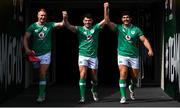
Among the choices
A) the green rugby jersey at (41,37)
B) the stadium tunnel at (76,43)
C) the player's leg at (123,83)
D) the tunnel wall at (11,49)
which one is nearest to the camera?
the tunnel wall at (11,49)

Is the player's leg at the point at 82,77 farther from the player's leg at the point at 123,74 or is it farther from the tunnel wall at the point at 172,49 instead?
the tunnel wall at the point at 172,49

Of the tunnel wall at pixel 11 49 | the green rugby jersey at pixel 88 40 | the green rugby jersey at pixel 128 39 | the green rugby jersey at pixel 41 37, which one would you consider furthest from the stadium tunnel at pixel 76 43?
the green rugby jersey at pixel 88 40

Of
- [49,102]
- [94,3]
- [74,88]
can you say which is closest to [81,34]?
[49,102]

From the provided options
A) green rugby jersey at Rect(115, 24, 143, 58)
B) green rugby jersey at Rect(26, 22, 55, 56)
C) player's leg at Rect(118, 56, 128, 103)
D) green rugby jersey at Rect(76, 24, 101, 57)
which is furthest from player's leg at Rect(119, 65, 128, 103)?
green rugby jersey at Rect(26, 22, 55, 56)

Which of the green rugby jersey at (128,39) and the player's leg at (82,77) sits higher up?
the green rugby jersey at (128,39)

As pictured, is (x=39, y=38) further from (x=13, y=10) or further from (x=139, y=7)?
(x=139, y=7)

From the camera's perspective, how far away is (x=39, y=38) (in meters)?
10.0

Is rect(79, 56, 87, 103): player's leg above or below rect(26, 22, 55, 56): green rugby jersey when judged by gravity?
below

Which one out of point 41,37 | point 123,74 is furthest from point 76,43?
point 123,74

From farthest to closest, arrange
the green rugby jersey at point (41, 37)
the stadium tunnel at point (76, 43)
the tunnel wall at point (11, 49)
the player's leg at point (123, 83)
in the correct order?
1. the stadium tunnel at point (76, 43)
2. the green rugby jersey at point (41, 37)
3. the player's leg at point (123, 83)
4. the tunnel wall at point (11, 49)

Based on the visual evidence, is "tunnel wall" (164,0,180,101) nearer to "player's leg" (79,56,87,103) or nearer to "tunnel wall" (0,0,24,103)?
"player's leg" (79,56,87,103)

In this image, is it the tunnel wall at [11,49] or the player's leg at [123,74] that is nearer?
the tunnel wall at [11,49]

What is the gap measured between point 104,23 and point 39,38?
136 cm

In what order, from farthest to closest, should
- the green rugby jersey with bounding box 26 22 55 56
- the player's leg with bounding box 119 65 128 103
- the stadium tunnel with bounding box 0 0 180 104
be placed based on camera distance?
1. the stadium tunnel with bounding box 0 0 180 104
2. the green rugby jersey with bounding box 26 22 55 56
3. the player's leg with bounding box 119 65 128 103
